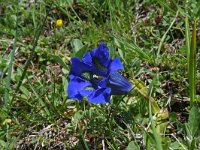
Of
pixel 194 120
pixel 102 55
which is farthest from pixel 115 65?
pixel 194 120

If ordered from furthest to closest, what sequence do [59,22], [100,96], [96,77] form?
[59,22], [96,77], [100,96]

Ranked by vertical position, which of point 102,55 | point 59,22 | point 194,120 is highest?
point 59,22

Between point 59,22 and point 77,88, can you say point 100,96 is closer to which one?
point 77,88

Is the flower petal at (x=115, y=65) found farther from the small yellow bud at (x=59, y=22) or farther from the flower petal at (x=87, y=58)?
the small yellow bud at (x=59, y=22)

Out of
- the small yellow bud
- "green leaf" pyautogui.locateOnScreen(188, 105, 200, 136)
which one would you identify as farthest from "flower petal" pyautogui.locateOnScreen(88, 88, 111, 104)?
the small yellow bud

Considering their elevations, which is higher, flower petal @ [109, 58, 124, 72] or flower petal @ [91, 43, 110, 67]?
flower petal @ [91, 43, 110, 67]

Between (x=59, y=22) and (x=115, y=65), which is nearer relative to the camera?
(x=115, y=65)

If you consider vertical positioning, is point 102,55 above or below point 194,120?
above

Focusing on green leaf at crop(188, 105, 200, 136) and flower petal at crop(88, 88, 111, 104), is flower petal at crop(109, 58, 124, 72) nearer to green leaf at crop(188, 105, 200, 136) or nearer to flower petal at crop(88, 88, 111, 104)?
flower petal at crop(88, 88, 111, 104)

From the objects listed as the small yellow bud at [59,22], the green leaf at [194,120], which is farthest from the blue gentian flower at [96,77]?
the small yellow bud at [59,22]
